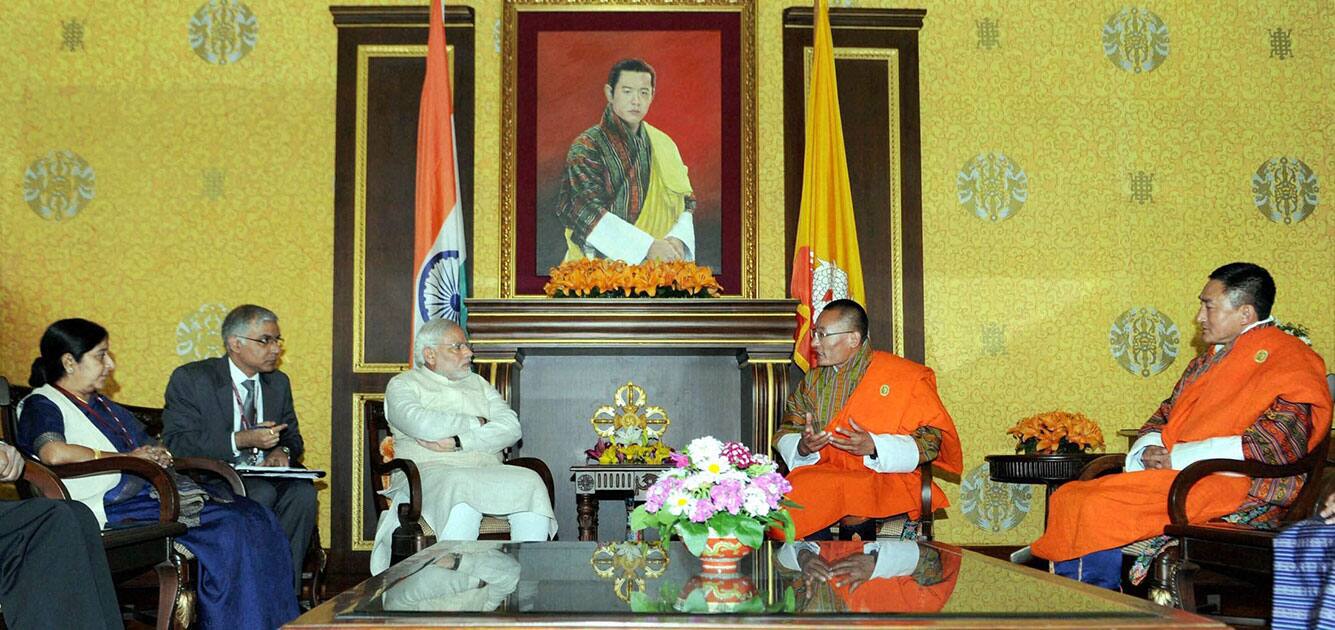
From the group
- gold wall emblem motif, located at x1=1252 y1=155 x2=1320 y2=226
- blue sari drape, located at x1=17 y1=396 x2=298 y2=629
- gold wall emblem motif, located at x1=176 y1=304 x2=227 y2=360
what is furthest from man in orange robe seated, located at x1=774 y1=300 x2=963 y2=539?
gold wall emblem motif, located at x1=176 y1=304 x2=227 y2=360

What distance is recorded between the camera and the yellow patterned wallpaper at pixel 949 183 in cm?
689

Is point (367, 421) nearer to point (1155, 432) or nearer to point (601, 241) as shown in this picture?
point (601, 241)

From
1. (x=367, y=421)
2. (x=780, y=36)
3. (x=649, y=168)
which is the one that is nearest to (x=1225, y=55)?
(x=780, y=36)

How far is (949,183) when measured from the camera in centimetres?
704

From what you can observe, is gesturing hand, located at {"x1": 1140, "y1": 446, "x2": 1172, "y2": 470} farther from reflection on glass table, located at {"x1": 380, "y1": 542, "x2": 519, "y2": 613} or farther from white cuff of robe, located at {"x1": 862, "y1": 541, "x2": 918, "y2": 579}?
reflection on glass table, located at {"x1": 380, "y1": 542, "x2": 519, "y2": 613}

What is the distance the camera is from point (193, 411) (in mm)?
5117

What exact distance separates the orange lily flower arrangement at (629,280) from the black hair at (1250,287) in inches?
101

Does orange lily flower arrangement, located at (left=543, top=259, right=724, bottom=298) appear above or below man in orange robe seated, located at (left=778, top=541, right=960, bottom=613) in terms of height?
above

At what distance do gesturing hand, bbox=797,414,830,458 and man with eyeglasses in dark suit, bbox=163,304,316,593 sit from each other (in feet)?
6.84

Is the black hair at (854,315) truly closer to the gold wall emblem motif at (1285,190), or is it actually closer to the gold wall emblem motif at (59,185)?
the gold wall emblem motif at (1285,190)

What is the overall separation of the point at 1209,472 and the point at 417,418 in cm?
301

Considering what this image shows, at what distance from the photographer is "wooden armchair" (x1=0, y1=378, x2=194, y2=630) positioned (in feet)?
12.0

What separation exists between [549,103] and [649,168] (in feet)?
2.21

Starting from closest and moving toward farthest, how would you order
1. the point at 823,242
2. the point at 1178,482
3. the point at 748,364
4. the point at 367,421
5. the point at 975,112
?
the point at 1178,482
the point at 367,421
the point at 748,364
the point at 823,242
the point at 975,112
